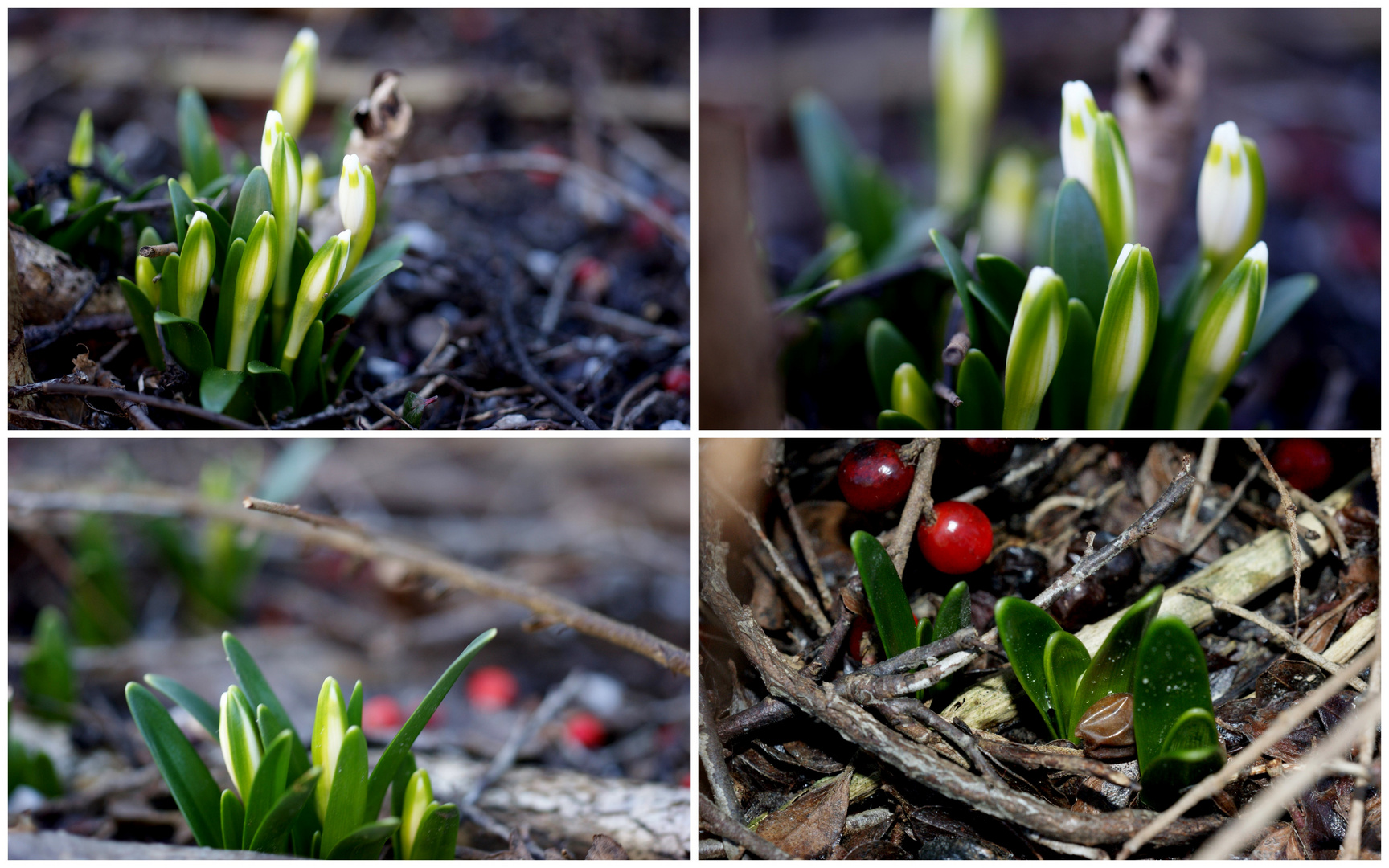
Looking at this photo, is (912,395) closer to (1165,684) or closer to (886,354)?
(886,354)

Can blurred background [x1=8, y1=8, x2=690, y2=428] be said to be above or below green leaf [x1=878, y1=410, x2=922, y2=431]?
above

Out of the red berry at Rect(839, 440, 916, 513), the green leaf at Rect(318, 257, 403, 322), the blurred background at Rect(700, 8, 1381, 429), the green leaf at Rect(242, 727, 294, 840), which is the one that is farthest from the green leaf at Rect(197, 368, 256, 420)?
the blurred background at Rect(700, 8, 1381, 429)

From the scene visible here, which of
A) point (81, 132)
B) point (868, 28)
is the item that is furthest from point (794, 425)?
point (868, 28)

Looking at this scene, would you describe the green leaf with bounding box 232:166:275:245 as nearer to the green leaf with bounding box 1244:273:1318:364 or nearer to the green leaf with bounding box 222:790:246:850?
the green leaf with bounding box 222:790:246:850

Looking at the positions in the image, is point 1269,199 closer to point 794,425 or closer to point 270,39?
point 794,425

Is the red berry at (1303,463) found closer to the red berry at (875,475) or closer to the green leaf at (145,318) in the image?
the red berry at (875,475)

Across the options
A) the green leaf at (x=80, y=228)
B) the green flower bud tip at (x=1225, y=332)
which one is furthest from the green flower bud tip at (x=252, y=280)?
the green flower bud tip at (x=1225, y=332)
